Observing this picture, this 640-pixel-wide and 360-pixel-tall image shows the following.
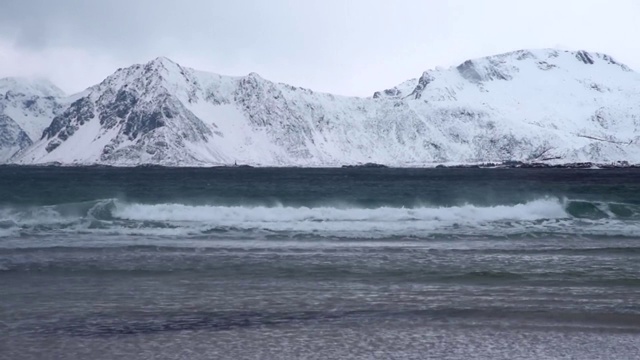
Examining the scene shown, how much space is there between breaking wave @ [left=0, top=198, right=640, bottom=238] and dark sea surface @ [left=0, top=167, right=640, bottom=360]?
0.70 feet

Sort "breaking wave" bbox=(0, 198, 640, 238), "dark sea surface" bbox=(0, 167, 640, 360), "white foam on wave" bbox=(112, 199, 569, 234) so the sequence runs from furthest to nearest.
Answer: "white foam on wave" bbox=(112, 199, 569, 234) → "breaking wave" bbox=(0, 198, 640, 238) → "dark sea surface" bbox=(0, 167, 640, 360)

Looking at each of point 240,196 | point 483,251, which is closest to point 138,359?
point 483,251

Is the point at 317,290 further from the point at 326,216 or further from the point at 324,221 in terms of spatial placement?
the point at 326,216

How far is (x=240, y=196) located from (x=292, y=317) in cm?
5603

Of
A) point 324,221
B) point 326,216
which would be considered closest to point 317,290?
point 324,221

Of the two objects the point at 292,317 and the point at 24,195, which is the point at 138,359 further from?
the point at 24,195

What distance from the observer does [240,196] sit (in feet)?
245

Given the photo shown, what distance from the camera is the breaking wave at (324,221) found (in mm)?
38344

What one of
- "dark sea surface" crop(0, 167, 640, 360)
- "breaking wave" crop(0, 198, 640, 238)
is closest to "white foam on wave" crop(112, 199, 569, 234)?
"breaking wave" crop(0, 198, 640, 238)

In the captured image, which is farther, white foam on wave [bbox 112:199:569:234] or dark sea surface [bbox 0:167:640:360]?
white foam on wave [bbox 112:199:569:234]

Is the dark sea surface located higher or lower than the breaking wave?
lower

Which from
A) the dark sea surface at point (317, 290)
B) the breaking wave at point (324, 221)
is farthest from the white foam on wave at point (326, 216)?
the dark sea surface at point (317, 290)

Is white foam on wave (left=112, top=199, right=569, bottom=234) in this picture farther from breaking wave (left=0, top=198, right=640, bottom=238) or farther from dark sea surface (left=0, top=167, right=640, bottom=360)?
dark sea surface (left=0, top=167, right=640, bottom=360)

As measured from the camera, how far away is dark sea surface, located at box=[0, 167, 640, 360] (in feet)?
54.4
